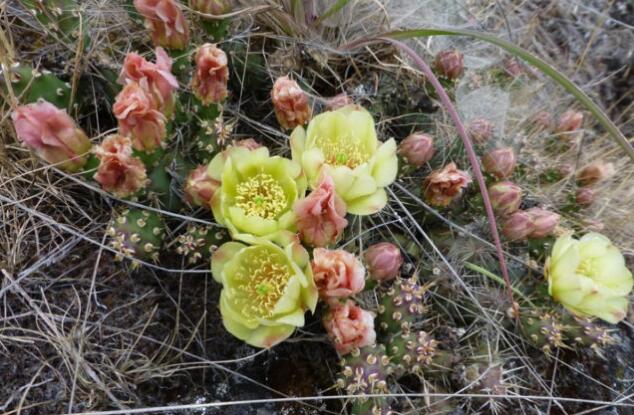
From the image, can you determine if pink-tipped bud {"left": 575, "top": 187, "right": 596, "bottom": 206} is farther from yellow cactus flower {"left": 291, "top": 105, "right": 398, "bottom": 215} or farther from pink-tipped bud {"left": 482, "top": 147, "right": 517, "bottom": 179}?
yellow cactus flower {"left": 291, "top": 105, "right": 398, "bottom": 215}

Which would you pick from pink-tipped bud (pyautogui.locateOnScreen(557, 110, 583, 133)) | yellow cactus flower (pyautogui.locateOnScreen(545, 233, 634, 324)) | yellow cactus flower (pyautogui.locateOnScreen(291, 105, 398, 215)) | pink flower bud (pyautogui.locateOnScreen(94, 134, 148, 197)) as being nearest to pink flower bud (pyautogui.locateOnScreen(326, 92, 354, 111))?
yellow cactus flower (pyautogui.locateOnScreen(291, 105, 398, 215))

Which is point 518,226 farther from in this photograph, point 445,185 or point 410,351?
point 410,351

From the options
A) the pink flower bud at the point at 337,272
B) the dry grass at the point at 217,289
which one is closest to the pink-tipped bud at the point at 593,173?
the dry grass at the point at 217,289

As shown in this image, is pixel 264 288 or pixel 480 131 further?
pixel 480 131

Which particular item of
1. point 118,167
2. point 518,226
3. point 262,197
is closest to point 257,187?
point 262,197

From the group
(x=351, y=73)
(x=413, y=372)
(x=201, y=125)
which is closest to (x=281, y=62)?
(x=351, y=73)

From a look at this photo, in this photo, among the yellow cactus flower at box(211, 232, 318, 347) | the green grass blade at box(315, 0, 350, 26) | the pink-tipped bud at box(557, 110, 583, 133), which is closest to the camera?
the yellow cactus flower at box(211, 232, 318, 347)

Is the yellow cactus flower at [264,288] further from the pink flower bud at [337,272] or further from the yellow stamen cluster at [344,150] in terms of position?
the yellow stamen cluster at [344,150]
